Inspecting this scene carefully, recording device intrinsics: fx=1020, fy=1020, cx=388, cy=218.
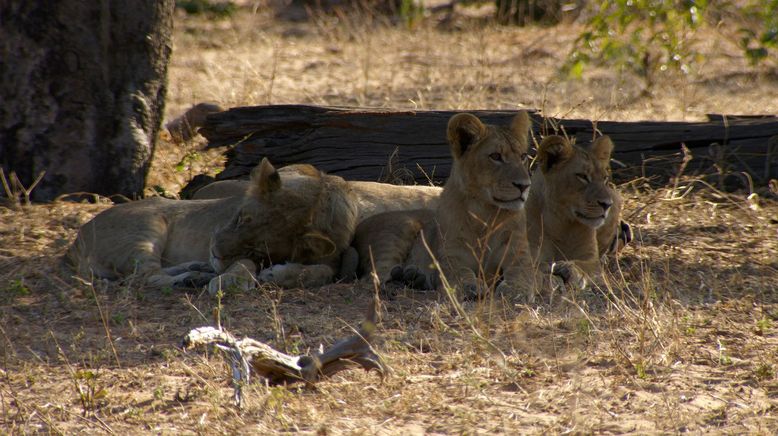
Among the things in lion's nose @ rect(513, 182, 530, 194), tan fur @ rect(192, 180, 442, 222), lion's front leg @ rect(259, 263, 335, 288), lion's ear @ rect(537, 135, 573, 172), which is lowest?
lion's front leg @ rect(259, 263, 335, 288)

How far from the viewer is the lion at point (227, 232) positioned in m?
5.96

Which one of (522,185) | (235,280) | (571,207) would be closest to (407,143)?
(571,207)

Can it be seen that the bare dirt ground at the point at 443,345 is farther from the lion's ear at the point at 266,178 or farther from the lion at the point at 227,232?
the lion's ear at the point at 266,178

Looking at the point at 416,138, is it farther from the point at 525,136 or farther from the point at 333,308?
the point at 333,308

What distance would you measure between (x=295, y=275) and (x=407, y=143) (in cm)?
207

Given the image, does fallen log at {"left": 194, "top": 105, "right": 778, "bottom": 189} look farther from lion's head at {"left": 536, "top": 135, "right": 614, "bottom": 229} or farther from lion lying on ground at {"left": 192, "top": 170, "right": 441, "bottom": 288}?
lion's head at {"left": 536, "top": 135, "right": 614, "bottom": 229}

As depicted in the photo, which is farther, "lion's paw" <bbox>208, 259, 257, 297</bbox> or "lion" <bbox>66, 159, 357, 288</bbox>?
"lion" <bbox>66, 159, 357, 288</bbox>

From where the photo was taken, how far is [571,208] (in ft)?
19.3

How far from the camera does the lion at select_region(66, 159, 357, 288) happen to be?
19.5 feet

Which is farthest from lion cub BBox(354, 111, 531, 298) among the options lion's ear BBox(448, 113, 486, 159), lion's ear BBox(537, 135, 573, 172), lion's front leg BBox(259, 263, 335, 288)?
lion's front leg BBox(259, 263, 335, 288)

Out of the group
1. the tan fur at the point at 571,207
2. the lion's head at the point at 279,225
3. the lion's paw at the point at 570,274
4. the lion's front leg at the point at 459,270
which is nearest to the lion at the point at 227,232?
the lion's head at the point at 279,225

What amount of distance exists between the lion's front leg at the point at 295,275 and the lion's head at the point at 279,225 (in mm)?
121

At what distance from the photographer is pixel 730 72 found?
12.7 meters

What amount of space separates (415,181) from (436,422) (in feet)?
13.2
